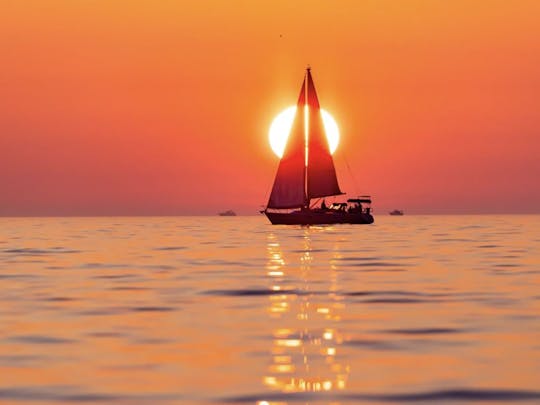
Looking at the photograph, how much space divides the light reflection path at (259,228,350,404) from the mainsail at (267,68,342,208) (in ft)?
307

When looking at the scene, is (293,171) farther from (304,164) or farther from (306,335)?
(306,335)

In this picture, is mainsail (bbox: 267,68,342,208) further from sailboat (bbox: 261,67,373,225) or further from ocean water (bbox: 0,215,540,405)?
ocean water (bbox: 0,215,540,405)

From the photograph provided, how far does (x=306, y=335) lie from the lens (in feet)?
86.8

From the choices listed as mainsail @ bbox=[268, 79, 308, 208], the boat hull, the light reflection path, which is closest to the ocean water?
the light reflection path

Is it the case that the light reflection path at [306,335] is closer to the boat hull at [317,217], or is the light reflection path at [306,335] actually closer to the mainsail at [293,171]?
the mainsail at [293,171]

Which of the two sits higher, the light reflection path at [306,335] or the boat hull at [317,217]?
the light reflection path at [306,335]

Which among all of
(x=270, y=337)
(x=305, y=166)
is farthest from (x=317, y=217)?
(x=270, y=337)

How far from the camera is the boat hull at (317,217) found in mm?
147625

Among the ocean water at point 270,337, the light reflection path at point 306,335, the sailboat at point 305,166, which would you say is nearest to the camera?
the ocean water at point 270,337

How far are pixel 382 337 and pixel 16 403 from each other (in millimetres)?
10709

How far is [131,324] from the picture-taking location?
28.7m

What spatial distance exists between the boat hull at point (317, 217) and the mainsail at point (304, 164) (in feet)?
8.09

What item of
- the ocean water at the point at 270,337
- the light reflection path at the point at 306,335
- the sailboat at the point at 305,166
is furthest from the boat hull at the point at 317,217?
the light reflection path at the point at 306,335

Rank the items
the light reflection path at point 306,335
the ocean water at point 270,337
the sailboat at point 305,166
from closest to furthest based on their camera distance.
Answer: the ocean water at point 270,337 < the light reflection path at point 306,335 < the sailboat at point 305,166
